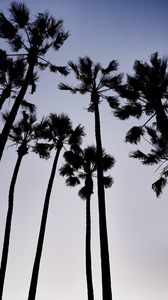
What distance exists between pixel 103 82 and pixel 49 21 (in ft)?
14.7

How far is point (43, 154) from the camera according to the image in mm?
17672

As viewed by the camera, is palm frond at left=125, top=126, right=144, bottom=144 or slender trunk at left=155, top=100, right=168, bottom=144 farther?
palm frond at left=125, top=126, right=144, bottom=144

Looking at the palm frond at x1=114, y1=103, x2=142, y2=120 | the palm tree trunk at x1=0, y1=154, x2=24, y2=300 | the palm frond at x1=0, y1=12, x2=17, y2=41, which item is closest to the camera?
the palm tree trunk at x1=0, y1=154, x2=24, y2=300

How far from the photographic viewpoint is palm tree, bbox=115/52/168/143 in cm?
1395

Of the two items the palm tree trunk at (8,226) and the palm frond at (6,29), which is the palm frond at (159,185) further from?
the palm frond at (6,29)

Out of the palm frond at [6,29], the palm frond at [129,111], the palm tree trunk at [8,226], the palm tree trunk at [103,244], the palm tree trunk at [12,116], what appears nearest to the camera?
the palm tree trunk at [103,244]

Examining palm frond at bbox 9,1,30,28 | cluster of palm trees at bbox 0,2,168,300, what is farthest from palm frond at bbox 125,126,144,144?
palm frond at bbox 9,1,30,28

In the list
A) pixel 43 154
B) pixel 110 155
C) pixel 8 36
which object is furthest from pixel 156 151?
pixel 8 36

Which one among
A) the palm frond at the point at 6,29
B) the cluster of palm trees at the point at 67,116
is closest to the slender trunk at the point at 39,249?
the cluster of palm trees at the point at 67,116

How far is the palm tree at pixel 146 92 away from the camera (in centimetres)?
1395

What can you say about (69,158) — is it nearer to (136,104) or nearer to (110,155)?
(110,155)

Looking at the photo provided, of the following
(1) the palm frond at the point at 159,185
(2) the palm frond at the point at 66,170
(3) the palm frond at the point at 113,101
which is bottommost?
(1) the palm frond at the point at 159,185

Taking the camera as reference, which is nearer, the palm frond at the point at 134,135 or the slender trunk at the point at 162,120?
the slender trunk at the point at 162,120

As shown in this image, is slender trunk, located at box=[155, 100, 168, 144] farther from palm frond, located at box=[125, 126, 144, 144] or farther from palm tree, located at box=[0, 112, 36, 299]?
palm tree, located at box=[0, 112, 36, 299]
